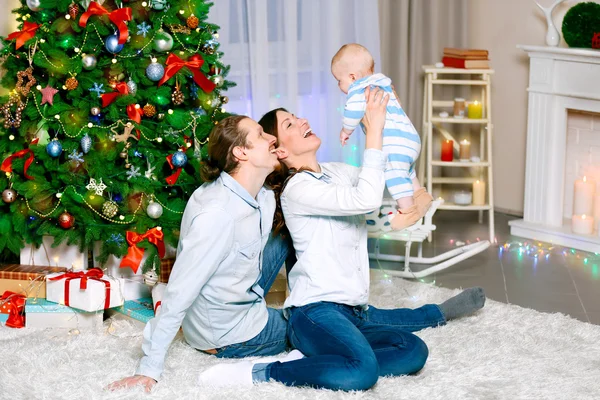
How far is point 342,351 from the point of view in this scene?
2.84 meters

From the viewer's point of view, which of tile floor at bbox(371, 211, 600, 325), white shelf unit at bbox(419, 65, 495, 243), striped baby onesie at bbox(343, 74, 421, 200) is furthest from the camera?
white shelf unit at bbox(419, 65, 495, 243)

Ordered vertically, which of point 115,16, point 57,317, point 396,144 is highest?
point 115,16

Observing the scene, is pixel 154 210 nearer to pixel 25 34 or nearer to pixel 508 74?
pixel 25 34

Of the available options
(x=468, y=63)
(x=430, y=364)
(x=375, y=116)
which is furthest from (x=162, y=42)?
(x=468, y=63)

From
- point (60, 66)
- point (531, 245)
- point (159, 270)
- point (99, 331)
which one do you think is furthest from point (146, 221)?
point (531, 245)

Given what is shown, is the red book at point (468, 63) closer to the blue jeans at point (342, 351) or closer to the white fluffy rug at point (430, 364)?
the white fluffy rug at point (430, 364)

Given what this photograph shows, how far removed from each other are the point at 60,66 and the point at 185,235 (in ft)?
3.11

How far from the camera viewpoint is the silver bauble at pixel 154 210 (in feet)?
11.4

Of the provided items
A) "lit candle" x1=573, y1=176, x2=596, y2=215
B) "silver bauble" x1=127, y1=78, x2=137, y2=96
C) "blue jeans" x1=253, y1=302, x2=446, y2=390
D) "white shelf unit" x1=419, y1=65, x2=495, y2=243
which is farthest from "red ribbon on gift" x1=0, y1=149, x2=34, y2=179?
"lit candle" x1=573, y1=176, x2=596, y2=215

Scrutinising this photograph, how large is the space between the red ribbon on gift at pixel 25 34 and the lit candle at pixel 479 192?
2.77m

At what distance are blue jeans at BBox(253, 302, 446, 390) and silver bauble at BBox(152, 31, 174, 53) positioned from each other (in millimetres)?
1131

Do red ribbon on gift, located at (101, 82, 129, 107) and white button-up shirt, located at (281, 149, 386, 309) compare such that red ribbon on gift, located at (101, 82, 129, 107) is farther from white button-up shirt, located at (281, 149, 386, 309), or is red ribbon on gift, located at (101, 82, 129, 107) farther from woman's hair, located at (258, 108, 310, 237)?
white button-up shirt, located at (281, 149, 386, 309)

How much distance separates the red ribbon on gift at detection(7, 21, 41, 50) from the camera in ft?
11.2

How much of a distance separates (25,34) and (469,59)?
2645 mm
